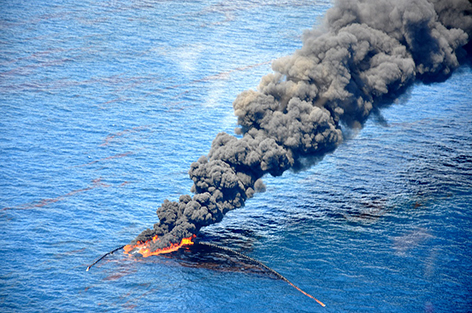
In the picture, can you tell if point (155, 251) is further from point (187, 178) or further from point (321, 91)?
point (321, 91)

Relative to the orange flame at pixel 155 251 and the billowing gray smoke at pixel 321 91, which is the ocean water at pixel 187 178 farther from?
the billowing gray smoke at pixel 321 91

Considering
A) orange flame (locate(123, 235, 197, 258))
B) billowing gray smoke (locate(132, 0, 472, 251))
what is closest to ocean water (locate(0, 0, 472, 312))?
orange flame (locate(123, 235, 197, 258))

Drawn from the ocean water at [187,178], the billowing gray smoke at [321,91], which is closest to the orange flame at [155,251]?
the billowing gray smoke at [321,91]

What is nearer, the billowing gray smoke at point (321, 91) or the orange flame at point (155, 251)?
the billowing gray smoke at point (321, 91)

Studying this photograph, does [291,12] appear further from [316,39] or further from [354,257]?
[354,257]

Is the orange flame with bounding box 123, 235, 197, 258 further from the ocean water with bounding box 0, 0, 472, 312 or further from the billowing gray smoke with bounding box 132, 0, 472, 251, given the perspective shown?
the ocean water with bounding box 0, 0, 472, 312

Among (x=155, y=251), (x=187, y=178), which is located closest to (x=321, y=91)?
(x=155, y=251)
